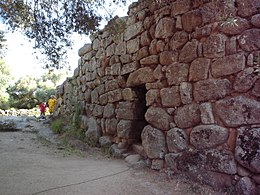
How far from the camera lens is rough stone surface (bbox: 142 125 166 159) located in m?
4.12

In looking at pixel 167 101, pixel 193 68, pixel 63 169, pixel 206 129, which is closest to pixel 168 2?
pixel 193 68

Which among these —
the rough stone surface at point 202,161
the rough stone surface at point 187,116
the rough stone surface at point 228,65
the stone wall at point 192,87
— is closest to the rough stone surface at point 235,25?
the stone wall at point 192,87

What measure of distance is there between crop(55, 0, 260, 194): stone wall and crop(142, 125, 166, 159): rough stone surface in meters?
0.01

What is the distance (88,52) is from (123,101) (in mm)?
2250

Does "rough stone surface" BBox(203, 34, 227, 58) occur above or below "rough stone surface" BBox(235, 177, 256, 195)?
above

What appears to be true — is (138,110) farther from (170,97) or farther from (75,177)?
(75,177)

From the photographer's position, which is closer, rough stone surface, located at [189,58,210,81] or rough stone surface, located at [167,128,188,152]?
rough stone surface, located at [189,58,210,81]

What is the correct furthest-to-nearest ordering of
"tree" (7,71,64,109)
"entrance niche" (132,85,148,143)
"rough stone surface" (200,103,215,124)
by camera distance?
"tree" (7,71,64,109) → "entrance niche" (132,85,148,143) → "rough stone surface" (200,103,215,124)

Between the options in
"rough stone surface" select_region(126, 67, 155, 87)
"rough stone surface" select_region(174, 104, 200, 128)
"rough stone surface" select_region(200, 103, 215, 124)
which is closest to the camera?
"rough stone surface" select_region(200, 103, 215, 124)

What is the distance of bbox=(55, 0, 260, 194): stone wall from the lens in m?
3.15

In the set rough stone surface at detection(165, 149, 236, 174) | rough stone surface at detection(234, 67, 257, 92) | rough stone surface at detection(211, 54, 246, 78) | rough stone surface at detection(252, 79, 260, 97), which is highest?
rough stone surface at detection(211, 54, 246, 78)

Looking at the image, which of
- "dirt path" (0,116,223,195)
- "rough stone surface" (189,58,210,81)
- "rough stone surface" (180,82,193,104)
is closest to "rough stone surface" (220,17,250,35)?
"rough stone surface" (189,58,210,81)

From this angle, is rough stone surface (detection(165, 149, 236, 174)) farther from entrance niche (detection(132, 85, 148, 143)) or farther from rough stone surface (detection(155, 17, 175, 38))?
rough stone surface (detection(155, 17, 175, 38))

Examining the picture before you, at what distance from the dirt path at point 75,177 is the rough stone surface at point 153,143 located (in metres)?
0.27
